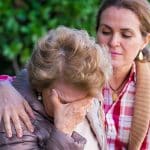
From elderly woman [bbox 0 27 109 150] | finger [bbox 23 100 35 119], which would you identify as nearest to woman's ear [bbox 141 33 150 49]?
elderly woman [bbox 0 27 109 150]

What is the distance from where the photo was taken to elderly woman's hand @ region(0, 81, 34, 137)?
2.54 m

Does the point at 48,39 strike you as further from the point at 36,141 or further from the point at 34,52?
the point at 36,141

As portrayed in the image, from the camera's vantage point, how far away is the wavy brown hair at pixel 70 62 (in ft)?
8.18

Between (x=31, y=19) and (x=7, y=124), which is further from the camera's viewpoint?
(x=31, y=19)

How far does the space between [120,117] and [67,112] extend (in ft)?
3.08

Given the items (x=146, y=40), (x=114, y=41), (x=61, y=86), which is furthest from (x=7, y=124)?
(x=146, y=40)

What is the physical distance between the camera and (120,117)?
3.45 meters

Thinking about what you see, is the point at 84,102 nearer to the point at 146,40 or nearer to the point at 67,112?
the point at 67,112

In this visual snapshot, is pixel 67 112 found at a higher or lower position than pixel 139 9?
lower

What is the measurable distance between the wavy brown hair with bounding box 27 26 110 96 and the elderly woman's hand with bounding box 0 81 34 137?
0.51 feet

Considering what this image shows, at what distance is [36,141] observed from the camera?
2.51 meters

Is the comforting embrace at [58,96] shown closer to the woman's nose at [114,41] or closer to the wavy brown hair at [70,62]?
the wavy brown hair at [70,62]

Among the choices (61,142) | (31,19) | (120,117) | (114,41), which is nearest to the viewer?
(61,142)

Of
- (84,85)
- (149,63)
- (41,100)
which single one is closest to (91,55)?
(84,85)
